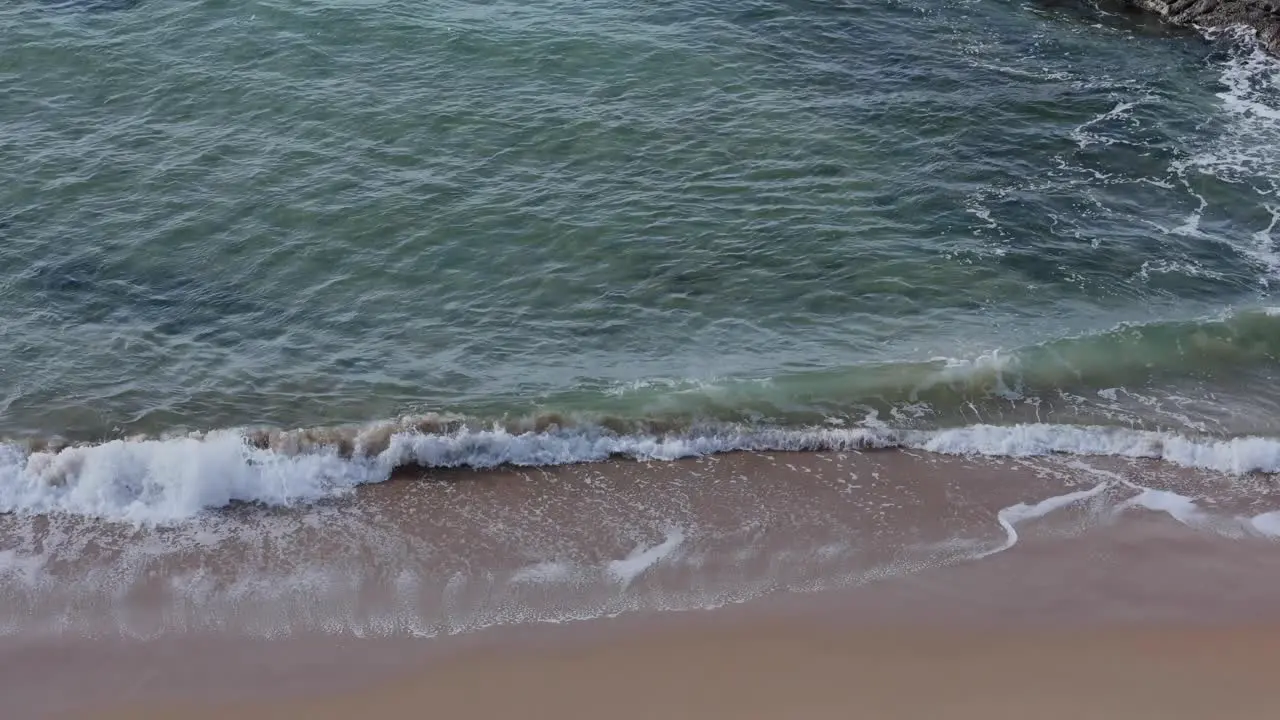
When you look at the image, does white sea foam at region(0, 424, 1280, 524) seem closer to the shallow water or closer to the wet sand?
the wet sand

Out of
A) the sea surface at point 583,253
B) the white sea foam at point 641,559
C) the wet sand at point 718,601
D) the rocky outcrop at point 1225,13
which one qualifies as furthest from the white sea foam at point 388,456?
the rocky outcrop at point 1225,13

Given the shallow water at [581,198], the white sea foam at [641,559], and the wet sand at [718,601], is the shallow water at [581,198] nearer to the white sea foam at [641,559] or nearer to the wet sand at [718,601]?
the wet sand at [718,601]

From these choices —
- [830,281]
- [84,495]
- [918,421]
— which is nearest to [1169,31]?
[830,281]

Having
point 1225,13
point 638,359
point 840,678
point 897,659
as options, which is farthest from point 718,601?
point 1225,13

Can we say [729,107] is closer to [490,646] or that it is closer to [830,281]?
[830,281]

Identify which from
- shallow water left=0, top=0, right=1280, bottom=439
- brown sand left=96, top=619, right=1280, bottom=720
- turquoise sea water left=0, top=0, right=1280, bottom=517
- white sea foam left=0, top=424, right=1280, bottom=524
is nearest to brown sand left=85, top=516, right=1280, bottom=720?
brown sand left=96, top=619, right=1280, bottom=720

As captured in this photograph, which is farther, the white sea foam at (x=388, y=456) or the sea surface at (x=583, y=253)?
the sea surface at (x=583, y=253)

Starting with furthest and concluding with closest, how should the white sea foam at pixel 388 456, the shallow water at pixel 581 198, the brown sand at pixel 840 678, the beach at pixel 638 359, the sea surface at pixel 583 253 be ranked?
the shallow water at pixel 581 198 < the sea surface at pixel 583 253 < the white sea foam at pixel 388 456 < the beach at pixel 638 359 < the brown sand at pixel 840 678
